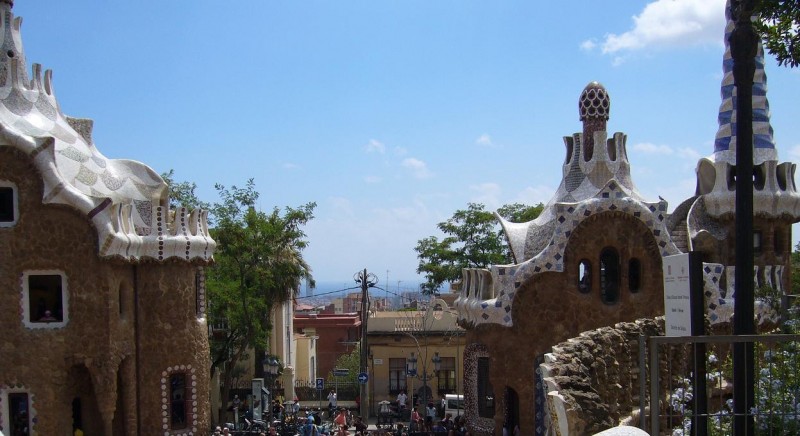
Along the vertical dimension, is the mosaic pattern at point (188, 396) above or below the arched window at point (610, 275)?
below

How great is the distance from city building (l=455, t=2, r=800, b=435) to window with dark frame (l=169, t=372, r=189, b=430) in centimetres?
609

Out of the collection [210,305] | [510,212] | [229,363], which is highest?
[510,212]

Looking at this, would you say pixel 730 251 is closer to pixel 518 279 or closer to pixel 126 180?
pixel 518 279

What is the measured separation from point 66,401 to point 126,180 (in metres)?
4.82

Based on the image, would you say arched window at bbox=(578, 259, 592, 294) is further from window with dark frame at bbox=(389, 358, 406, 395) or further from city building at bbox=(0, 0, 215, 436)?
window with dark frame at bbox=(389, 358, 406, 395)

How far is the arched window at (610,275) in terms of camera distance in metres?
17.9

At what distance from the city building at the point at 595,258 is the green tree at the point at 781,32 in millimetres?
8335

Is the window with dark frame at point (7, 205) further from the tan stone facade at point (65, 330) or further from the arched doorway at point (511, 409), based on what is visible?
the arched doorway at point (511, 409)

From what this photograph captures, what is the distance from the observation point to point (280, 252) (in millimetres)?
28438

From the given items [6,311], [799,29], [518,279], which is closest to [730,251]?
[518,279]

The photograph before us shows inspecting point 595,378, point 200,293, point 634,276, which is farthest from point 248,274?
point 595,378

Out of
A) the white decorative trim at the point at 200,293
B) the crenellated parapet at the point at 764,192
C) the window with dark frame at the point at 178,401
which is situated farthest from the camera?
the white decorative trim at the point at 200,293

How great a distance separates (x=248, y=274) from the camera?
27438mm

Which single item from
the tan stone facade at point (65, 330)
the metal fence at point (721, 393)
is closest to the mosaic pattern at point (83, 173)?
the tan stone facade at point (65, 330)
